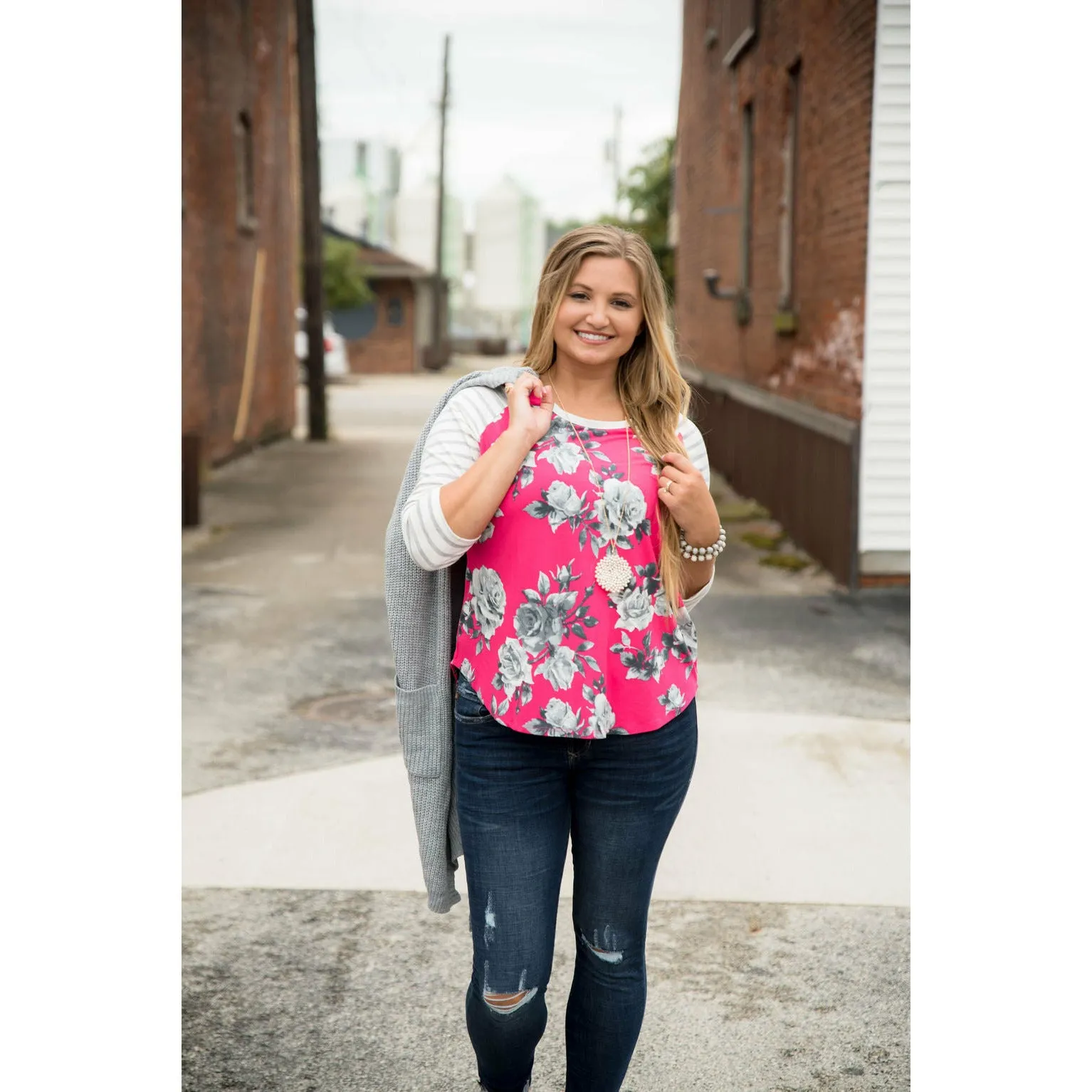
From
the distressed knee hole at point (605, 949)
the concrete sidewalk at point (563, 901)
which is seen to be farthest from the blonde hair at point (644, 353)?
the concrete sidewalk at point (563, 901)

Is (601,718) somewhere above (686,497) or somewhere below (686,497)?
below

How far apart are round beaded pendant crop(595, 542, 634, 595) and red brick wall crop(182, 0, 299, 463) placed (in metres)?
12.1

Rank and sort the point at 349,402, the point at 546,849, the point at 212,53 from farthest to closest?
the point at 349,402 < the point at 212,53 < the point at 546,849

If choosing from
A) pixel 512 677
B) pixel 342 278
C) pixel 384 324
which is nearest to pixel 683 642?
pixel 512 677

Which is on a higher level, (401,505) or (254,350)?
(254,350)

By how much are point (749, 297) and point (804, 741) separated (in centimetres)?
908

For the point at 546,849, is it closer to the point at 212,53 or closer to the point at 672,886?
the point at 672,886

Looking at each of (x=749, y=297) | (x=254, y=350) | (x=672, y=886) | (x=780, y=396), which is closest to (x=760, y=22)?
(x=749, y=297)

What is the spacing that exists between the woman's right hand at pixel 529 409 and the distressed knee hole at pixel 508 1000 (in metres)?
1.02

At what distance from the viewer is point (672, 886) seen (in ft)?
14.6

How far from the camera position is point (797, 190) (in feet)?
38.3

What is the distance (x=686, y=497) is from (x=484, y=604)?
16.6 inches

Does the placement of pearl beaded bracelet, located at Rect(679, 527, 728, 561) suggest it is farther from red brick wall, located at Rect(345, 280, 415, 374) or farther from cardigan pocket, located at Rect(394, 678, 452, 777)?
red brick wall, located at Rect(345, 280, 415, 374)

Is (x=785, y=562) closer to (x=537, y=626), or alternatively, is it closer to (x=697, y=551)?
(x=697, y=551)
